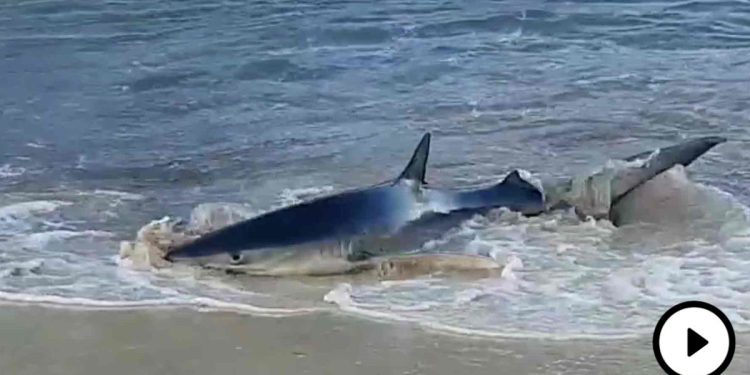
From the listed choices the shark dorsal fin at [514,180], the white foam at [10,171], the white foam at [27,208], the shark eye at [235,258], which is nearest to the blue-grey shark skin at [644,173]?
the shark dorsal fin at [514,180]

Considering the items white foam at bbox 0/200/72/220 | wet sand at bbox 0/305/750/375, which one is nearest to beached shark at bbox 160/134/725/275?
wet sand at bbox 0/305/750/375

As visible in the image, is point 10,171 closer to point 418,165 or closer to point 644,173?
point 418,165

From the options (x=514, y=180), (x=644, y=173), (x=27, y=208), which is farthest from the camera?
(x=27, y=208)

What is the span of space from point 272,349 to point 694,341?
2415mm

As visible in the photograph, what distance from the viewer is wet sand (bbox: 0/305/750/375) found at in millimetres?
4348

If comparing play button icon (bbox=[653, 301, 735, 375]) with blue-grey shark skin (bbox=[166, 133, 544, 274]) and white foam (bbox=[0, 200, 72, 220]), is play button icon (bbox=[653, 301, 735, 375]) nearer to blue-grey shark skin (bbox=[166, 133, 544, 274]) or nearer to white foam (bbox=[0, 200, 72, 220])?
blue-grey shark skin (bbox=[166, 133, 544, 274])

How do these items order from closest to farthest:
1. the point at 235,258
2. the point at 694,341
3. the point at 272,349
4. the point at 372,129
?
the point at 694,341 < the point at 272,349 < the point at 235,258 < the point at 372,129

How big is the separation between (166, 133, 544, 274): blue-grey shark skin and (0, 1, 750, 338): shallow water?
97 millimetres

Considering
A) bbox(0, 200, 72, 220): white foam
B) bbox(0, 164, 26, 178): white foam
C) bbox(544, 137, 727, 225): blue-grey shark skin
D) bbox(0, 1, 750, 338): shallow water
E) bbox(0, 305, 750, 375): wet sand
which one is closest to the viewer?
bbox(0, 305, 750, 375): wet sand

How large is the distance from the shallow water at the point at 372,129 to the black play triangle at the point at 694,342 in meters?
2.42

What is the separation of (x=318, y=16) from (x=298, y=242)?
8784 mm

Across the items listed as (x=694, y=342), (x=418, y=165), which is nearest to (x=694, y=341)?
(x=694, y=342)

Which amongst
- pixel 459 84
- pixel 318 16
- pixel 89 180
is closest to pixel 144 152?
pixel 89 180

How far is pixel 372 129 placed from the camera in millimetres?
8695
